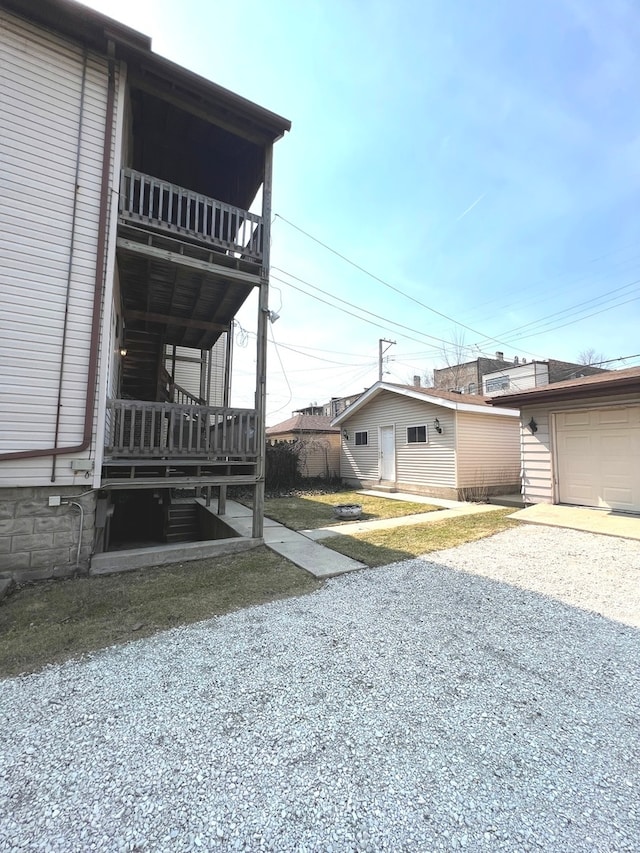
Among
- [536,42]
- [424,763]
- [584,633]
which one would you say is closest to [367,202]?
[536,42]

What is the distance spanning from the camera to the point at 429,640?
3016mm

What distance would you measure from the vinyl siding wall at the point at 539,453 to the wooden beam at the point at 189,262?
7011 mm

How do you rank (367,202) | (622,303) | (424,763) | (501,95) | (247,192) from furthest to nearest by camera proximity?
1. (622,303)
2. (367,202)
3. (501,95)
4. (247,192)
5. (424,763)

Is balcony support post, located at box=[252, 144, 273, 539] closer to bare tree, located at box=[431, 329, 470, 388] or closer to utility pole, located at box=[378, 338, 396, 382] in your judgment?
utility pole, located at box=[378, 338, 396, 382]

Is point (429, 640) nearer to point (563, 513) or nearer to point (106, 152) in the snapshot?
point (563, 513)

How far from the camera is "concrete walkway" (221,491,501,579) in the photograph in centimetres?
495

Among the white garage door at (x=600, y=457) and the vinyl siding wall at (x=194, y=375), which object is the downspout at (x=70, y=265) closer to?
the vinyl siding wall at (x=194, y=375)

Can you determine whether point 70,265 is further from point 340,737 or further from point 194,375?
point 194,375

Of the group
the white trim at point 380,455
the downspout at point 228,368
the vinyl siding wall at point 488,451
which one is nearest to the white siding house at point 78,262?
the downspout at point 228,368

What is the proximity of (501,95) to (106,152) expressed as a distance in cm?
877

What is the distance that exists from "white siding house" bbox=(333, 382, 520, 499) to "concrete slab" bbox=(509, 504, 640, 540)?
10.1 feet

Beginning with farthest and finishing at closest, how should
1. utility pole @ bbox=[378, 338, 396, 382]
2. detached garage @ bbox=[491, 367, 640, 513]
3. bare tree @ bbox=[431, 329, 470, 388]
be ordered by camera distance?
bare tree @ bbox=[431, 329, 470, 388], utility pole @ bbox=[378, 338, 396, 382], detached garage @ bbox=[491, 367, 640, 513]

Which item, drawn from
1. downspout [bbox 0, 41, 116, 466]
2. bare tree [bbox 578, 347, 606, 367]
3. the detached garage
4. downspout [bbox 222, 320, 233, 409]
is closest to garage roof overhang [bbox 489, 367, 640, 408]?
the detached garage

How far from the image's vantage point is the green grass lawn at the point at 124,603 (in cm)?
301
